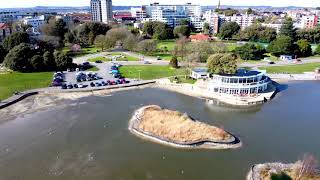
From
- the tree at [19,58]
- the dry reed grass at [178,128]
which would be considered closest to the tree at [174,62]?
the dry reed grass at [178,128]

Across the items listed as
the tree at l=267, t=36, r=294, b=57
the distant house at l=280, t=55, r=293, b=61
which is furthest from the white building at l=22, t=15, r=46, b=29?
the distant house at l=280, t=55, r=293, b=61

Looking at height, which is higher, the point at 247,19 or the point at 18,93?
the point at 247,19

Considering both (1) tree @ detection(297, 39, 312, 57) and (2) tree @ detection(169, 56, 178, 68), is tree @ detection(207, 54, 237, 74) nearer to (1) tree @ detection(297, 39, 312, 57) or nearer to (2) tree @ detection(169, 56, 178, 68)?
(2) tree @ detection(169, 56, 178, 68)

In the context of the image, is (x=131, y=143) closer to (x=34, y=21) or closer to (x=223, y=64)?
(x=223, y=64)

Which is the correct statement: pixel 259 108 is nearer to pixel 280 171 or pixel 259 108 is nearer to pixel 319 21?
pixel 280 171

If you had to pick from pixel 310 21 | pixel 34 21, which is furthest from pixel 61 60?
pixel 310 21

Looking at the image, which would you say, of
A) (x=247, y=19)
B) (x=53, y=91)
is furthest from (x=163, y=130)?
(x=247, y=19)
